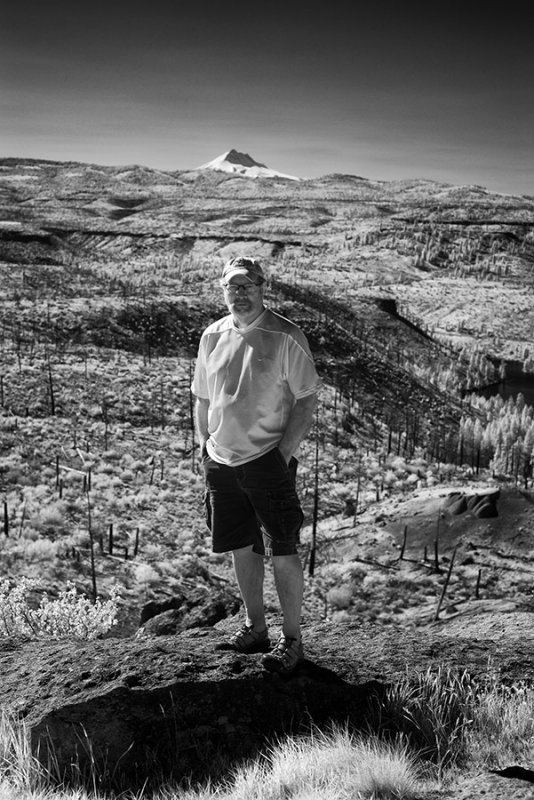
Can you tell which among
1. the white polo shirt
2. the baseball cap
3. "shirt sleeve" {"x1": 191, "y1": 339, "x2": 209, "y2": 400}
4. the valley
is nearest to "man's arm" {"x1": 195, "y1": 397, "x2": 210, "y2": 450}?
"shirt sleeve" {"x1": 191, "y1": 339, "x2": 209, "y2": 400}

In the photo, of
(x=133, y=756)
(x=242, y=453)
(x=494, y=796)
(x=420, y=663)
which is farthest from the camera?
(x=420, y=663)

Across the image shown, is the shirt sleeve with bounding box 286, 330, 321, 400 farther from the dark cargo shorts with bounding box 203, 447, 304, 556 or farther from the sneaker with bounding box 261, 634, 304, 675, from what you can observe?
the sneaker with bounding box 261, 634, 304, 675

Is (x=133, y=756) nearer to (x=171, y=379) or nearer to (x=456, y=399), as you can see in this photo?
(x=171, y=379)

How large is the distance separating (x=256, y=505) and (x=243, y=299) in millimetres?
1769

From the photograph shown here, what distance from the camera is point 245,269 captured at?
616cm

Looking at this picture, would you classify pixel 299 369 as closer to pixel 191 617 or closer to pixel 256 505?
pixel 256 505

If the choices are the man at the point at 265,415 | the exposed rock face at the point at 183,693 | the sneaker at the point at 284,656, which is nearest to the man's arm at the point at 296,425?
the man at the point at 265,415

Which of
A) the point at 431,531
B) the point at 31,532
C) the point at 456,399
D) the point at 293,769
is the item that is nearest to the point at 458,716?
the point at 293,769

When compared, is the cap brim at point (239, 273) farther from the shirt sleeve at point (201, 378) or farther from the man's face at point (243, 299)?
the shirt sleeve at point (201, 378)

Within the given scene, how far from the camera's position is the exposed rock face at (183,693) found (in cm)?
520

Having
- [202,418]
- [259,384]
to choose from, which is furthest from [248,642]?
[259,384]

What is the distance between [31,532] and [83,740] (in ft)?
118

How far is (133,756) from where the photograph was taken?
5152mm

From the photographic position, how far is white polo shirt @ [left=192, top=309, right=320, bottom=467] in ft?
19.9
